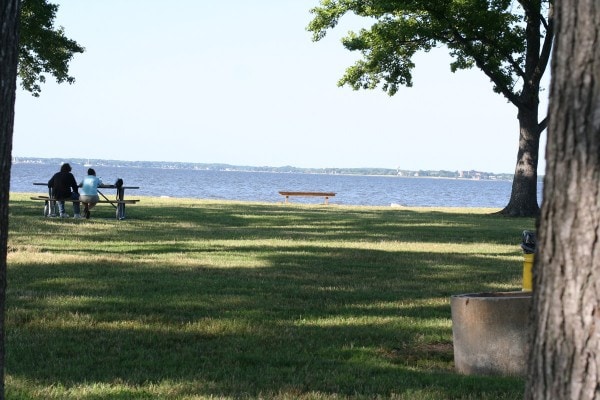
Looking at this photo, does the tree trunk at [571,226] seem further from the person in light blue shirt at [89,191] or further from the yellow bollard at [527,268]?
the person in light blue shirt at [89,191]

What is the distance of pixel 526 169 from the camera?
1363 inches

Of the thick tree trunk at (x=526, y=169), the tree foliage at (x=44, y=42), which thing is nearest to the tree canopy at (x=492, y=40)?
the thick tree trunk at (x=526, y=169)

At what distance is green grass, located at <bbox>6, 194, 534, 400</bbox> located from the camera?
709 centimetres

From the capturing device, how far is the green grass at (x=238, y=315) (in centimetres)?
709

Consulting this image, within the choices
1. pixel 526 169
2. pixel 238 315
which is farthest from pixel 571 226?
pixel 526 169

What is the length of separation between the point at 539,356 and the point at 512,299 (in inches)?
149

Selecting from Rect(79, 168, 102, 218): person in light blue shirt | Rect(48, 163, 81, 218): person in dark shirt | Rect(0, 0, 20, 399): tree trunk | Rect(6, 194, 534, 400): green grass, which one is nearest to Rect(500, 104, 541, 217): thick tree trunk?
Rect(6, 194, 534, 400): green grass

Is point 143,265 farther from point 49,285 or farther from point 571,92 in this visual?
point 571,92

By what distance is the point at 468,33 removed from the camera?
34.6m

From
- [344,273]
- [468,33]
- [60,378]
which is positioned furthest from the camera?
[468,33]

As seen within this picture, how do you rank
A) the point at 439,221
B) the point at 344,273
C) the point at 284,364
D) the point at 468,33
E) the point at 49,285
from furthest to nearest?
the point at 468,33, the point at 439,221, the point at 344,273, the point at 49,285, the point at 284,364

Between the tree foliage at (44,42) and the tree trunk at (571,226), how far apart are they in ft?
93.9

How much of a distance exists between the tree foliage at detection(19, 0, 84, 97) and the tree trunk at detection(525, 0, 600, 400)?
2862cm

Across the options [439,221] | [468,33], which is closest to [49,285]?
[439,221]
